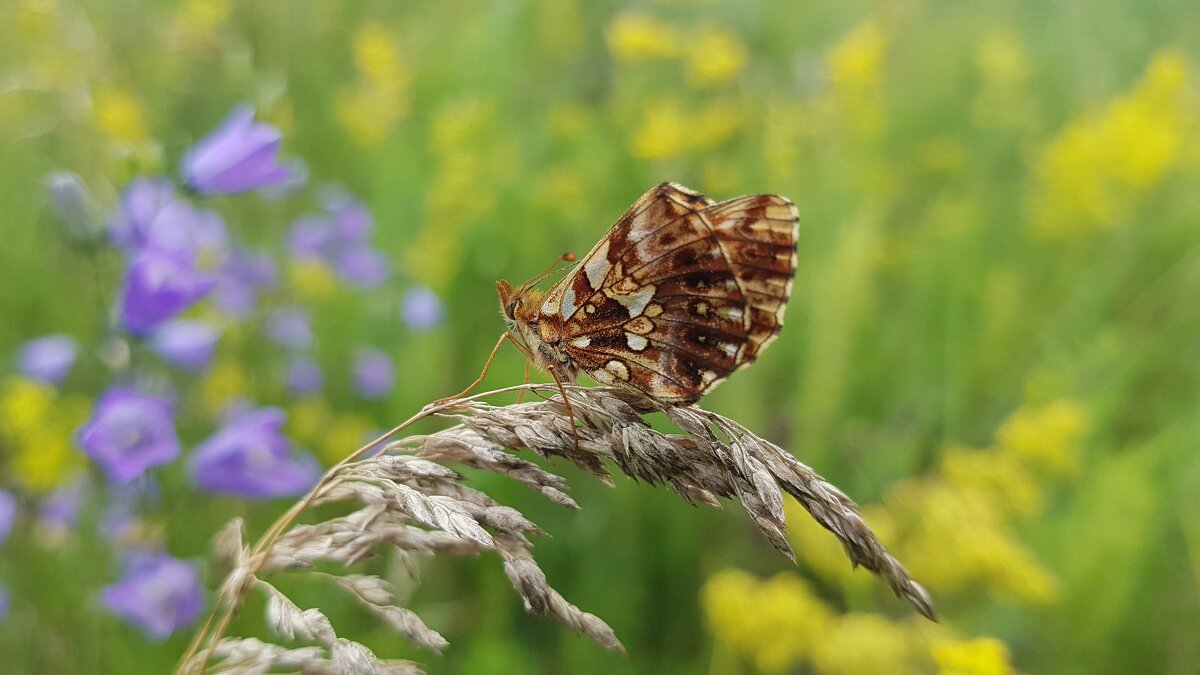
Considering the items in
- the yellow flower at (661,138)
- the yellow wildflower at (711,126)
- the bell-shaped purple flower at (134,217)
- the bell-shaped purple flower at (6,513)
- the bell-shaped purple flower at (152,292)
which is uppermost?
the yellow wildflower at (711,126)

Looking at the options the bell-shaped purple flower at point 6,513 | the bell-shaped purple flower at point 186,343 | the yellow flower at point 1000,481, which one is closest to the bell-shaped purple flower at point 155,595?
the bell-shaped purple flower at point 6,513

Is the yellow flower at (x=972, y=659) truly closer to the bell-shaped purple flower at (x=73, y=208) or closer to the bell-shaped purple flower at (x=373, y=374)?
the bell-shaped purple flower at (x=73, y=208)

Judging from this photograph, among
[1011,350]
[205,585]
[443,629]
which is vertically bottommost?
[205,585]

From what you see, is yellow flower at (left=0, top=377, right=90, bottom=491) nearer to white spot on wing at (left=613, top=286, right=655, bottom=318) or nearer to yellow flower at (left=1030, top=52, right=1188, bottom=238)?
white spot on wing at (left=613, top=286, right=655, bottom=318)

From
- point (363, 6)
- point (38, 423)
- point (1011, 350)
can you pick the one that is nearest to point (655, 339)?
point (38, 423)

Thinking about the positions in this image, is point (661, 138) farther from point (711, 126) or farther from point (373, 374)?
point (373, 374)

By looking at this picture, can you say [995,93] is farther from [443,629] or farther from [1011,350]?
[443,629]

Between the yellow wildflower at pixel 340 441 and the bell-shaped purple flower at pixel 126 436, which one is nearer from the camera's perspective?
the bell-shaped purple flower at pixel 126 436
